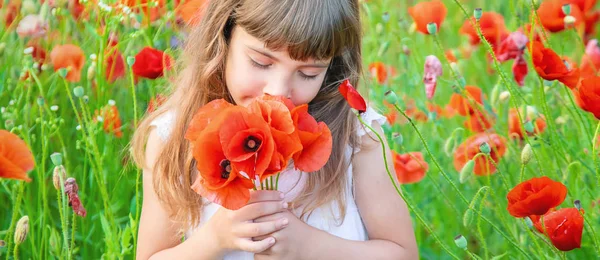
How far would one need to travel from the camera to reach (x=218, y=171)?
1.22 metres

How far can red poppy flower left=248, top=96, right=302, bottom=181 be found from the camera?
1.18m

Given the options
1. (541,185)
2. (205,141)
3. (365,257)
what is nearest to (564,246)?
(541,185)

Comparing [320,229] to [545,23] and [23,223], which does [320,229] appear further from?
[545,23]

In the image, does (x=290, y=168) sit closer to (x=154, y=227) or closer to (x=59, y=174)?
(x=154, y=227)

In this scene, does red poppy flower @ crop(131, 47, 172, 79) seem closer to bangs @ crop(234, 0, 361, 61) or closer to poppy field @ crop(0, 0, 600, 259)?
poppy field @ crop(0, 0, 600, 259)

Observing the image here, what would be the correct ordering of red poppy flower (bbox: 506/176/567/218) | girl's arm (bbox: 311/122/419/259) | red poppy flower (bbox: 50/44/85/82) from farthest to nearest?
1. red poppy flower (bbox: 50/44/85/82)
2. girl's arm (bbox: 311/122/419/259)
3. red poppy flower (bbox: 506/176/567/218)

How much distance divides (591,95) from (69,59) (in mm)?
1061

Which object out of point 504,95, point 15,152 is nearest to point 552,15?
point 504,95

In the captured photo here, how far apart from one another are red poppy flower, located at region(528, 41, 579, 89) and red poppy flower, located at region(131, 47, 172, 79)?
69 centimetres

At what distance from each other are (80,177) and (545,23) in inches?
41.9

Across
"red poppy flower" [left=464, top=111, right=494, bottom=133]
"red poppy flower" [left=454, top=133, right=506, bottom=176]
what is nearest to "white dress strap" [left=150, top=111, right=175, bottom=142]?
"red poppy flower" [left=454, top=133, right=506, bottom=176]

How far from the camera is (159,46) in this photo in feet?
7.59

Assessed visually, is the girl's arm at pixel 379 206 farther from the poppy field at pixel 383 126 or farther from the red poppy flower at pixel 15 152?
the red poppy flower at pixel 15 152

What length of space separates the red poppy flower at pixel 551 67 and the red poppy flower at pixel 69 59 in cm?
93
